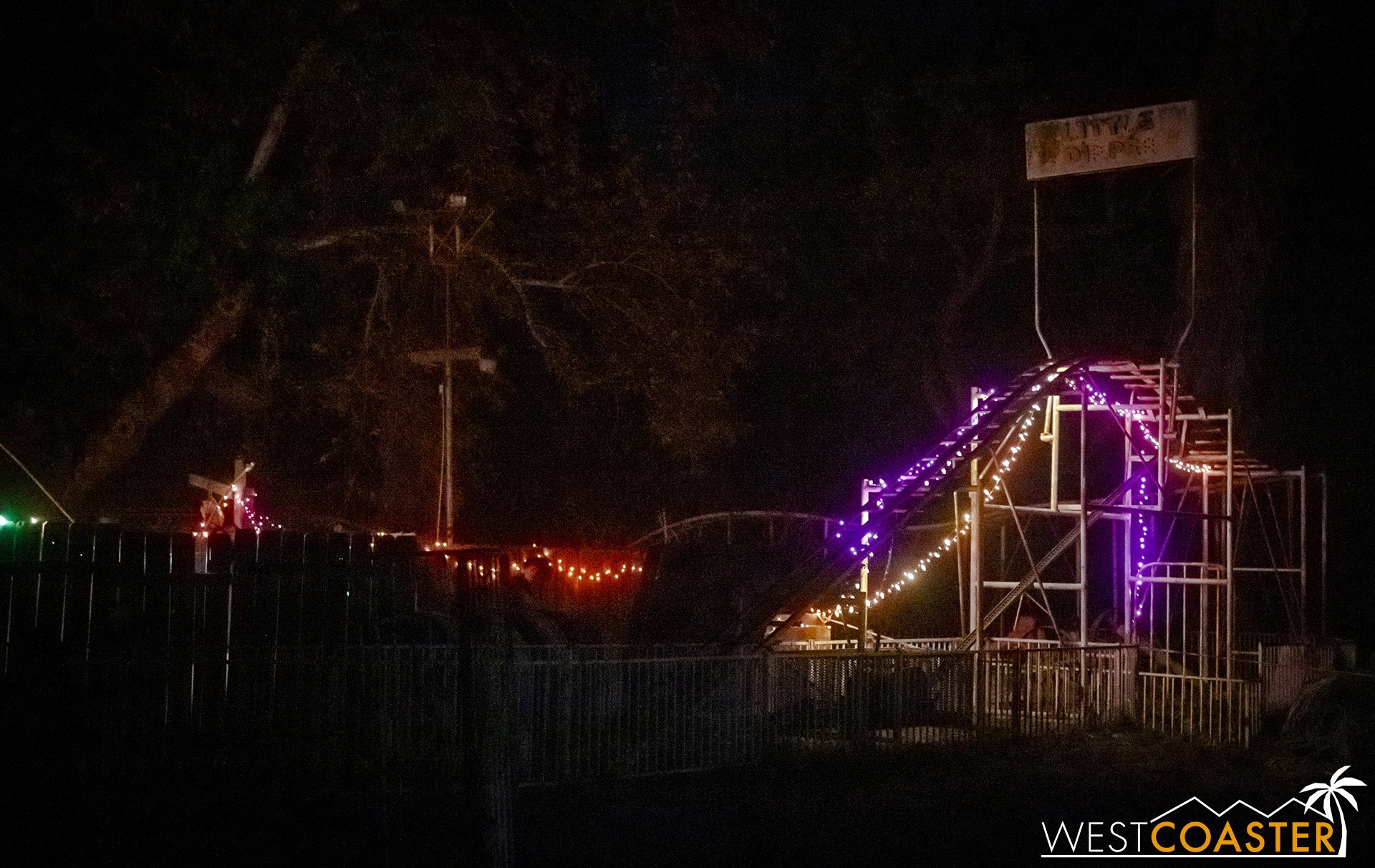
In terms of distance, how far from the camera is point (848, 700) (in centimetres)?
1764

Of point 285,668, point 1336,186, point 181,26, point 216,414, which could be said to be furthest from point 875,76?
point 285,668

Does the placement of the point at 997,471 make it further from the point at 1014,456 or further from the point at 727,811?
the point at 727,811

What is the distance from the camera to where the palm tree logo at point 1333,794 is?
14.8m

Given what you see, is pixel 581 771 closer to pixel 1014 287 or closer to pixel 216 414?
pixel 216 414

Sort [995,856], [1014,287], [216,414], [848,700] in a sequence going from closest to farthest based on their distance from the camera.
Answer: [995,856] < [848,700] < [216,414] < [1014,287]

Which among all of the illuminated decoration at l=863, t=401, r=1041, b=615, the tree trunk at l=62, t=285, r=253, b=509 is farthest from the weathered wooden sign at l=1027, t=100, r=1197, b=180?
the tree trunk at l=62, t=285, r=253, b=509

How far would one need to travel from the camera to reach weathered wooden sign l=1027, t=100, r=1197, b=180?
2181cm

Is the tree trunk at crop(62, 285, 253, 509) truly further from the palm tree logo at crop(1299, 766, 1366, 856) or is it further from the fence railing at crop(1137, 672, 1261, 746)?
the palm tree logo at crop(1299, 766, 1366, 856)

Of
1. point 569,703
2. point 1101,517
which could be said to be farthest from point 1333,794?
point 1101,517

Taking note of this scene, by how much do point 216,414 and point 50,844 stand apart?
1944 centimetres

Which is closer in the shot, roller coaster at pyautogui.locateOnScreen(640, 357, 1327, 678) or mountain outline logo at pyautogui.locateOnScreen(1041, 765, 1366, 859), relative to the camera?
mountain outline logo at pyautogui.locateOnScreen(1041, 765, 1366, 859)

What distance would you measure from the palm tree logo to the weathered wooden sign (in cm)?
875

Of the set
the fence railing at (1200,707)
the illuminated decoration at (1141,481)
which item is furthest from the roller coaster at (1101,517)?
the fence railing at (1200,707)

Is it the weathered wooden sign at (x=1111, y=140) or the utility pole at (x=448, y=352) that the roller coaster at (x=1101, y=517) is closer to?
the weathered wooden sign at (x=1111, y=140)
